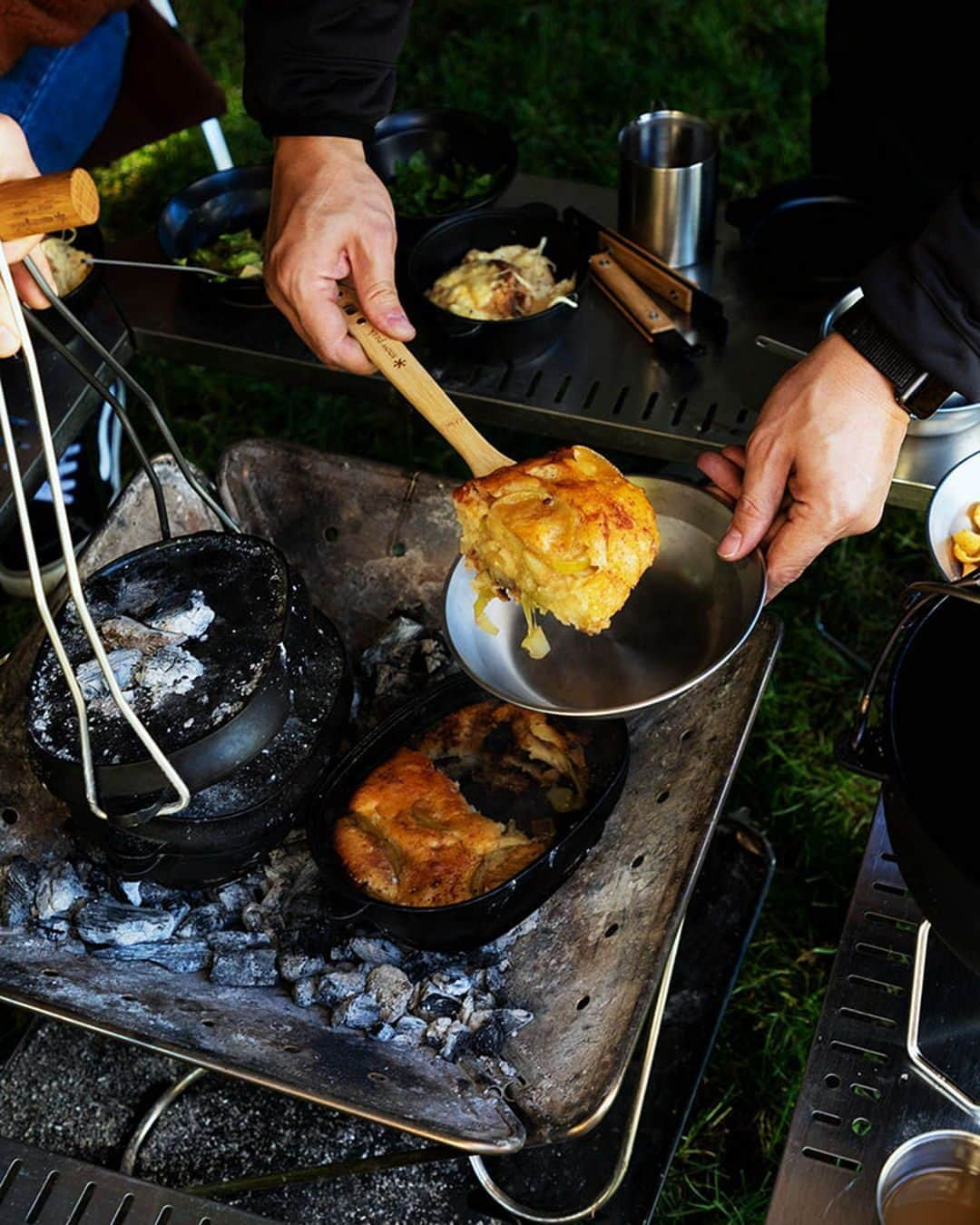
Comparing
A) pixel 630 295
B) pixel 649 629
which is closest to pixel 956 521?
pixel 649 629

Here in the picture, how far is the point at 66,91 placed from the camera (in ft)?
12.0

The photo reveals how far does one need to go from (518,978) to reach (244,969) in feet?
1.75

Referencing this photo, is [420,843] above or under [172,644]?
under

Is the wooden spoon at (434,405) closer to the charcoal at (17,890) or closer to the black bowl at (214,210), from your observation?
the charcoal at (17,890)

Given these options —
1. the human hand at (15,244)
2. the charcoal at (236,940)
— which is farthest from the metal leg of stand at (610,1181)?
the human hand at (15,244)

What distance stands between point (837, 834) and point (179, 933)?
1809mm

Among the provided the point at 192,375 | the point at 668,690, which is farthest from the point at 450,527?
the point at 192,375

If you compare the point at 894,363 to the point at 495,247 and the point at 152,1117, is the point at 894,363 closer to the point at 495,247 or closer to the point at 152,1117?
the point at 495,247

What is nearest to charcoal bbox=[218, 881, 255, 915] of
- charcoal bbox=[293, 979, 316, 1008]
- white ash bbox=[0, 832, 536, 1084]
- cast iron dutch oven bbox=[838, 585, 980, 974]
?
white ash bbox=[0, 832, 536, 1084]

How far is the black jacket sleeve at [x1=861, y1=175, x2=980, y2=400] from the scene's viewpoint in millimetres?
2195

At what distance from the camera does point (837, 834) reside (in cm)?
330

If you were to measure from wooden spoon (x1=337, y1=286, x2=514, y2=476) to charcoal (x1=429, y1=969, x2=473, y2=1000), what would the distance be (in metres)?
0.97

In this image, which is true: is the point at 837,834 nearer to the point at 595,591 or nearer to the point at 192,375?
the point at 595,591

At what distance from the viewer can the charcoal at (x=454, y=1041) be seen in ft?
7.22
